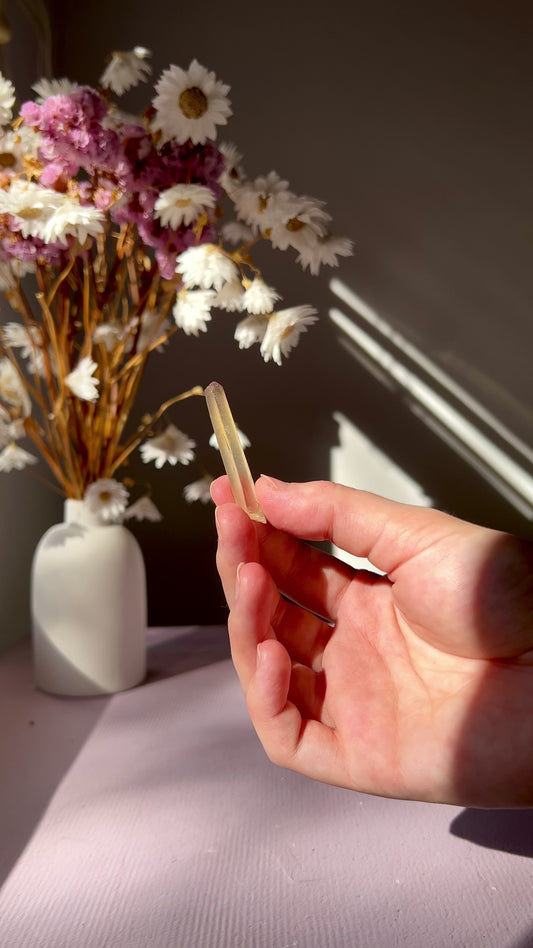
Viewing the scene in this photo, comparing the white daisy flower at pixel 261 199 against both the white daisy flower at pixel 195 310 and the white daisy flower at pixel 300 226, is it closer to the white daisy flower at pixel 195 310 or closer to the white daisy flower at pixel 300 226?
the white daisy flower at pixel 300 226

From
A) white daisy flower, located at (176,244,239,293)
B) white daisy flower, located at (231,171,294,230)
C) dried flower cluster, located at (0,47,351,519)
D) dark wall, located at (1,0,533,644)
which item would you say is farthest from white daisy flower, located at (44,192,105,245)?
dark wall, located at (1,0,533,644)

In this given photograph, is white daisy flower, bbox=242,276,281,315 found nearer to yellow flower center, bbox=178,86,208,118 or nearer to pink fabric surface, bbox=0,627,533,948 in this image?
yellow flower center, bbox=178,86,208,118

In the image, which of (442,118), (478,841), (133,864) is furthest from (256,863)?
(442,118)

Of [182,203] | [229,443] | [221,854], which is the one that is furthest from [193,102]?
[221,854]

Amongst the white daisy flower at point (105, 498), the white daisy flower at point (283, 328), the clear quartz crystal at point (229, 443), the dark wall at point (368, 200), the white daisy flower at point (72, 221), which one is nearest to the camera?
the clear quartz crystal at point (229, 443)

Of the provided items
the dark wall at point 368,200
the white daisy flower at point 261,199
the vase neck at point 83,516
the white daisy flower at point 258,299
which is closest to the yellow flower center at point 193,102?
the white daisy flower at point 261,199

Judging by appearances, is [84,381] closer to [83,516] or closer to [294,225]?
[83,516]

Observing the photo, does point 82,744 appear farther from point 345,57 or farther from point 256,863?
point 345,57
